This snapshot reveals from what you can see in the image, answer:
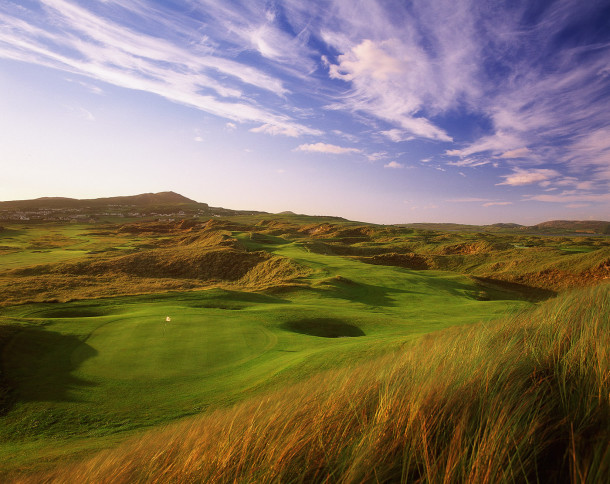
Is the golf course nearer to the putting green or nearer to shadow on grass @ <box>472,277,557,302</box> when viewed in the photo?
the putting green

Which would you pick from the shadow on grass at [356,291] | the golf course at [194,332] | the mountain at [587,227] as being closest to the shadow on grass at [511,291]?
the golf course at [194,332]

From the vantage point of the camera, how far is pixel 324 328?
13445 millimetres

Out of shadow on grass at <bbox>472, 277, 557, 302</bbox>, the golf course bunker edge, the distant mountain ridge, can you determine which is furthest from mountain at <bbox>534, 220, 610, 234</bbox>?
the distant mountain ridge

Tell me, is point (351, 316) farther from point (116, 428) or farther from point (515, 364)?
point (515, 364)

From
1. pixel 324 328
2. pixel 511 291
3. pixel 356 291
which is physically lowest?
pixel 511 291

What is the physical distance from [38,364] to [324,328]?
30.8 ft

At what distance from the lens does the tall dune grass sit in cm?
146

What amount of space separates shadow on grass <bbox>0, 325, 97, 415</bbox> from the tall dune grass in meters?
6.40

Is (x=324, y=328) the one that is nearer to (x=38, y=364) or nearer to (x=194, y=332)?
(x=194, y=332)

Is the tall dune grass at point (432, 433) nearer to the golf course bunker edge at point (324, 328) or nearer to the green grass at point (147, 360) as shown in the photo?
the green grass at point (147, 360)

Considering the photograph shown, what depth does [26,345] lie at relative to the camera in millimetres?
8695

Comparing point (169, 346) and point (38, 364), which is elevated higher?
point (169, 346)

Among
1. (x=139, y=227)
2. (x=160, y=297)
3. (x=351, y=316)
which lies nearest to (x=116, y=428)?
(x=351, y=316)

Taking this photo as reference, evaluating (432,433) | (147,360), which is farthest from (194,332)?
(432,433)
